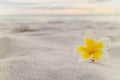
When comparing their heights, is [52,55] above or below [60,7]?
below

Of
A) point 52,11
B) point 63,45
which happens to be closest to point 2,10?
point 52,11

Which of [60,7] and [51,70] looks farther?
[60,7]

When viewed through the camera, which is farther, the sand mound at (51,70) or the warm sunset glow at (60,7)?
the warm sunset glow at (60,7)

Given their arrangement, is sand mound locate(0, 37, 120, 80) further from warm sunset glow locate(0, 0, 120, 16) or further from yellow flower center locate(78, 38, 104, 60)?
warm sunset glow locate(0, 0, 120, 16)

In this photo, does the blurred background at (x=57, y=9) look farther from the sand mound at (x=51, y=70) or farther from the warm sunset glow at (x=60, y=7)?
the sand mound at (x=51, y=70)

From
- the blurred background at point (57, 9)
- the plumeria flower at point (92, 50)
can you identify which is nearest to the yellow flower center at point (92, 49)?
the plumeria flower at point (92, 50)

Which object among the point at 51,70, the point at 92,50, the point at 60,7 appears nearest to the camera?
the point at 51,70

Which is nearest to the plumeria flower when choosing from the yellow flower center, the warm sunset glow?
the yellow flower center

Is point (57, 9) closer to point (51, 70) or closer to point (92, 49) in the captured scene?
point (92, 49)

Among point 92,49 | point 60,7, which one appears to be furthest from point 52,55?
point 60,7
